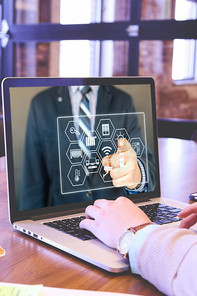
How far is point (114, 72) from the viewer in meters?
3.87

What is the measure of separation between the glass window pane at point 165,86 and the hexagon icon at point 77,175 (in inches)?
107

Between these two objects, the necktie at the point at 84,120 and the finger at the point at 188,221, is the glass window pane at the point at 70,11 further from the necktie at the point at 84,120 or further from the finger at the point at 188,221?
the finger at the point at 188,221

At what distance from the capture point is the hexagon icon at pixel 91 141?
0.95 m

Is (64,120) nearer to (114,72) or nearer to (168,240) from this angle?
(168,240)

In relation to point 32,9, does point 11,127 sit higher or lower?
lower

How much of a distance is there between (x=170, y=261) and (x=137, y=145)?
0.41m

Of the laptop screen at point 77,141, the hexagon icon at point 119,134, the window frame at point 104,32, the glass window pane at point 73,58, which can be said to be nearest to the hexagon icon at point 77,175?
the laptop screen at point 77,141

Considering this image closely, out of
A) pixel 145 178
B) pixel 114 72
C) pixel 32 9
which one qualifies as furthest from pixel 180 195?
pixel 32 9

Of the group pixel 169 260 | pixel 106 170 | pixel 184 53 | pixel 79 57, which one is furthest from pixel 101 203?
pixel 79 57

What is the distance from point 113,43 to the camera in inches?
146

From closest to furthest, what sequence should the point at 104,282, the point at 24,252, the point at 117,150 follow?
the point at 104,282 → the point at 24,252 → the point at 117,150

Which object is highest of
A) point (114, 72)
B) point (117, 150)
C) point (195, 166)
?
point (114, 72)

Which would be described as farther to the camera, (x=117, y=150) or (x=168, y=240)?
(x=117, y=150)

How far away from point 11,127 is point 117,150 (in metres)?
0.25
